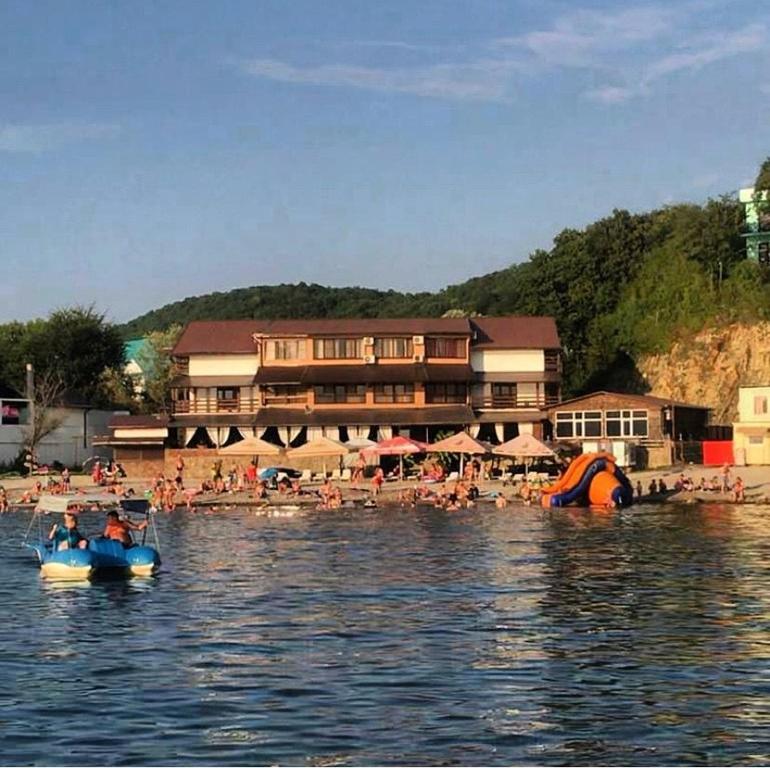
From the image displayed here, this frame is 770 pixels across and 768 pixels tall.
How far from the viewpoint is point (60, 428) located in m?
96.9

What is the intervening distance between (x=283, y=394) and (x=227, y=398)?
421cm

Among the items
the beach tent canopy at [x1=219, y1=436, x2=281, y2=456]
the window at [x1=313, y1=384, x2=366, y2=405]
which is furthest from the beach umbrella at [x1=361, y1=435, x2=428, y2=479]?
the window at [x1=313, y1=384, x2=366, y2=405]

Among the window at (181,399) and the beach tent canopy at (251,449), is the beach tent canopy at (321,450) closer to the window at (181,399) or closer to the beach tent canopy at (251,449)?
the beach tent canopy at (251,449)

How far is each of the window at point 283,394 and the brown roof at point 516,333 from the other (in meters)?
12.6

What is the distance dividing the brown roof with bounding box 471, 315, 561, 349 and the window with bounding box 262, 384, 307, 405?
41.3 feet

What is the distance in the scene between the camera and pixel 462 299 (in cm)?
16488

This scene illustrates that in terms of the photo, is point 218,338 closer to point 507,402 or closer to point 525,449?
point 507,402

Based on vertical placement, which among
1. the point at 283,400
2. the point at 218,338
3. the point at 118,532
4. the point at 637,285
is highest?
the point at 637,285

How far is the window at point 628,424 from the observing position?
7894cm

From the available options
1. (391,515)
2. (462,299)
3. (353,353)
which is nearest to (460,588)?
(391,515)

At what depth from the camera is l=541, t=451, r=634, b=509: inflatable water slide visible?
61281 mm

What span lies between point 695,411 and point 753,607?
59440 mm

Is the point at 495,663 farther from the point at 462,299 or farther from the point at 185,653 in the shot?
the point at 462,299

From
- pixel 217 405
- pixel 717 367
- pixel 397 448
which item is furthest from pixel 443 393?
pixel 717 367
